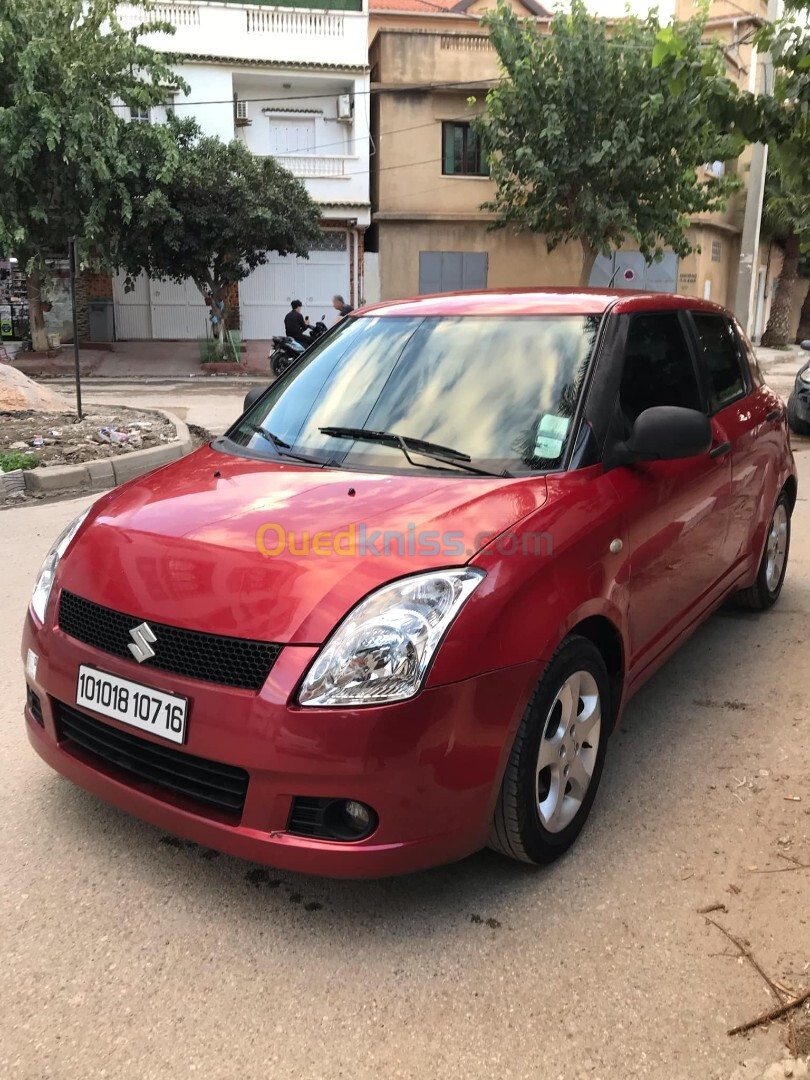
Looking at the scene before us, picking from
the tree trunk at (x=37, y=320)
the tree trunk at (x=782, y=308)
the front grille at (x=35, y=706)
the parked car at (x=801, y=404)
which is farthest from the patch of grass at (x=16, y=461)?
the tree trunk at (x=782, y=308)

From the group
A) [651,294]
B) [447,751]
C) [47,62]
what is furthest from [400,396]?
[47,62]

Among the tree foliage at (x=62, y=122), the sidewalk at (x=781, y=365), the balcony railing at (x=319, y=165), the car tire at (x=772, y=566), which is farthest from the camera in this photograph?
the balcony railing at (x=319, y=165)

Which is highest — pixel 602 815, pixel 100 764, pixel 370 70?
pixel 370 70

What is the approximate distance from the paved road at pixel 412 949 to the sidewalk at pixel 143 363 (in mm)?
18417

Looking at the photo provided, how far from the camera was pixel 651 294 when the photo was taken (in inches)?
140

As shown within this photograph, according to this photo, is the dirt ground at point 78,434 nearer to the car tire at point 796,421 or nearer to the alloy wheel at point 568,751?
the alloy wheel at point 568,751

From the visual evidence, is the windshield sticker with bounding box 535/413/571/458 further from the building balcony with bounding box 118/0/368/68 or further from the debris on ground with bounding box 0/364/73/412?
the building balcony with bounding box 118/0/368/68

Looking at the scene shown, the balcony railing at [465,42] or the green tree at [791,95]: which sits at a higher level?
the balcony railing at [465,42]

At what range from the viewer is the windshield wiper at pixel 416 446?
110 inches

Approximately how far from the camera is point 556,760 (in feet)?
8.25

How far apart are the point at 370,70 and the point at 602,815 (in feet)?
86.4

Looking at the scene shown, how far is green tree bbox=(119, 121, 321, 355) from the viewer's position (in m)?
18.8

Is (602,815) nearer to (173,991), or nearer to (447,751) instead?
(447,751)

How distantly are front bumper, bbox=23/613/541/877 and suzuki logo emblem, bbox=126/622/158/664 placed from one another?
4 centimetres
